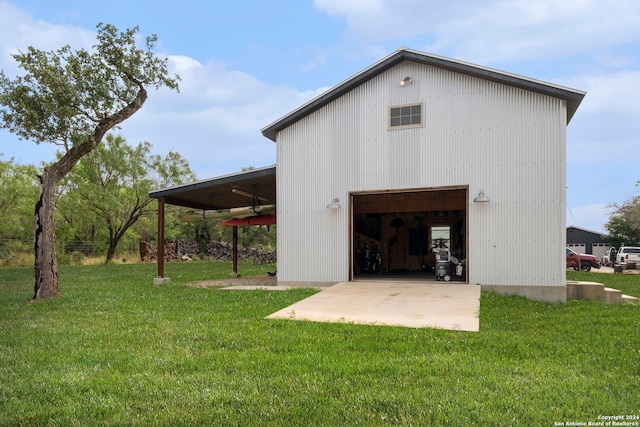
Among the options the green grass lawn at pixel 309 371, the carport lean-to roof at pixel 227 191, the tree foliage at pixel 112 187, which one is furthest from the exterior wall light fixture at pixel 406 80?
the tree foliage at pixel 112 187

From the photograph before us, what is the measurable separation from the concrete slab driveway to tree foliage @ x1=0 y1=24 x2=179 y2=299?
23.2ft

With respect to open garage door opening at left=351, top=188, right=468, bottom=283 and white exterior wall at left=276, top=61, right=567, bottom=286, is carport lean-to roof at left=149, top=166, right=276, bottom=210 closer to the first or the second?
white exterior wall at left=276, top=61, right=567, bottom=286

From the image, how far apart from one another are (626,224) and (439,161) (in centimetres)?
3387

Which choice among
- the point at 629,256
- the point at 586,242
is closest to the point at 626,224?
the point at 586,242

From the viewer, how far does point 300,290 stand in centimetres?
1152

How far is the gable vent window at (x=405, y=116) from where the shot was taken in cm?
1178

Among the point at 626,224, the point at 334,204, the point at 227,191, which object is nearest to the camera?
the point at 334,204

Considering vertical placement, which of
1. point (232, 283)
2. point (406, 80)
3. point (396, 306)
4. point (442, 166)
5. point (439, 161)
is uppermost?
point (406, 80)

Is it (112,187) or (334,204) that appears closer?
(334,204)

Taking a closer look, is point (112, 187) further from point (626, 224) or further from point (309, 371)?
point (626, 224)

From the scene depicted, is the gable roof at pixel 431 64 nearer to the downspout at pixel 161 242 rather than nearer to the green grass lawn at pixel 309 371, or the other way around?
the downspout at pixel 161 242

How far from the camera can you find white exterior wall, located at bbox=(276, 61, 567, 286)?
10.7 metres

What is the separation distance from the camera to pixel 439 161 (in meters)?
11.5

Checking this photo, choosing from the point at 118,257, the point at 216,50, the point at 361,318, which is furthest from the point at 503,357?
the point at 118,257
